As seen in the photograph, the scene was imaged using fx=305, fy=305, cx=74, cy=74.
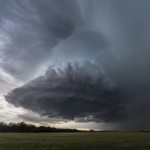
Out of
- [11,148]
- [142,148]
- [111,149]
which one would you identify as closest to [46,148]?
[11,148]

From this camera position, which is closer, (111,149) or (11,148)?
(111,149)

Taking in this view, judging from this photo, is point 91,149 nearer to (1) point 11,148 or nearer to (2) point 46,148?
(2) point 46,148

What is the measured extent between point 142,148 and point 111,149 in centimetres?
411

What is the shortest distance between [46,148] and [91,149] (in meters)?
5.32

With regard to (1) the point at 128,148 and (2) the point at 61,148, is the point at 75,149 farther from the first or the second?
(1) the point at 128,148

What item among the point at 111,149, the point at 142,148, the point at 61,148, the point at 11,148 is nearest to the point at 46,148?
the point at 61,148

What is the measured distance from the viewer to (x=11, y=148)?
3550 centimetres

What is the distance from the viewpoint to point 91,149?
32969 millimetres

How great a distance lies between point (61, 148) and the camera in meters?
34.3

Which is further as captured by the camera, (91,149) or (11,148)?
(11,148)

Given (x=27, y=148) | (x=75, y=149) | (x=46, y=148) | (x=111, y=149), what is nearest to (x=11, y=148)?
(x=27, y=148)

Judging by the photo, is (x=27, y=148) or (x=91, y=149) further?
(x=27, y=148)

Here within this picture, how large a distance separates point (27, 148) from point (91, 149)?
24.9 feet

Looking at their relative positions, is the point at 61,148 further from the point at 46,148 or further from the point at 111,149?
the point at 111,149
